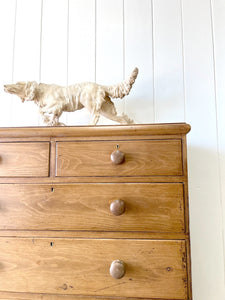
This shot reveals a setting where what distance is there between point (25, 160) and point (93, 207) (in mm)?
304

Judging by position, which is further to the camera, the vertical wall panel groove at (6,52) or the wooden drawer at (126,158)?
the vertical wall panel groove at (6,52)

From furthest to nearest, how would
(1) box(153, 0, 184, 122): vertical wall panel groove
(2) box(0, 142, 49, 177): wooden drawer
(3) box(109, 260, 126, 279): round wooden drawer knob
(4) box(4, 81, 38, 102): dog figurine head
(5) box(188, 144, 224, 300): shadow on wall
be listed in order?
(1) box(153, 0, 184, 122): vertical wall panel groove
(5) box(188, 144, 224, 300): shadow on wall
(4) box(4, 81, 38, 102): dog figurine head
(2) box(0, 142, 49, 177): wooden drawer
(3) box(109, 260, 126, 279): round wooden drawer knob

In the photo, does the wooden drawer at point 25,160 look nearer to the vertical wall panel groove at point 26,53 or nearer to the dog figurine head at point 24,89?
the dog figurine head at point 24,89

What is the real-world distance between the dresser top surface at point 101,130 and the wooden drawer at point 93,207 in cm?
18

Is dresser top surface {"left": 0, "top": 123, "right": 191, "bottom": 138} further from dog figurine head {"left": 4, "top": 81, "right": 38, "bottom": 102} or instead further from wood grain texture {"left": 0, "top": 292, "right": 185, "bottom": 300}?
wood grain texture {"left": 0, "top": 292, "right": 185, "bottom": 300}

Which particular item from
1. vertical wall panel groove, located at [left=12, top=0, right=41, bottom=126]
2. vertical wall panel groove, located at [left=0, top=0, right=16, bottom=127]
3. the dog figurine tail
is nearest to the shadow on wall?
the dog figurine tail

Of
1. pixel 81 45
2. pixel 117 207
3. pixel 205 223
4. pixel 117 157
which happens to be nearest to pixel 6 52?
pixel 81 45

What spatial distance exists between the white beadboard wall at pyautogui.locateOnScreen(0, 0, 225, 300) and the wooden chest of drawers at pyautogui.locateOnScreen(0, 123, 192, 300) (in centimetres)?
50

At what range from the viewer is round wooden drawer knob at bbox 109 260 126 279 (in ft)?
2.93

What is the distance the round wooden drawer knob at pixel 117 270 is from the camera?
2.93ft

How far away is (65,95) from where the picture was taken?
49.2 inches

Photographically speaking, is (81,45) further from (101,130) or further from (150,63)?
(101,130)

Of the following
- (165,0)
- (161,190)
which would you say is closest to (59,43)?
(165,0)

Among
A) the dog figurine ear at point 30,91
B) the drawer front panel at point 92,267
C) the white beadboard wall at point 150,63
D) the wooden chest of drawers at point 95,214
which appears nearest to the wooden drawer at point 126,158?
the wooden chest of drawers at point 95,214
